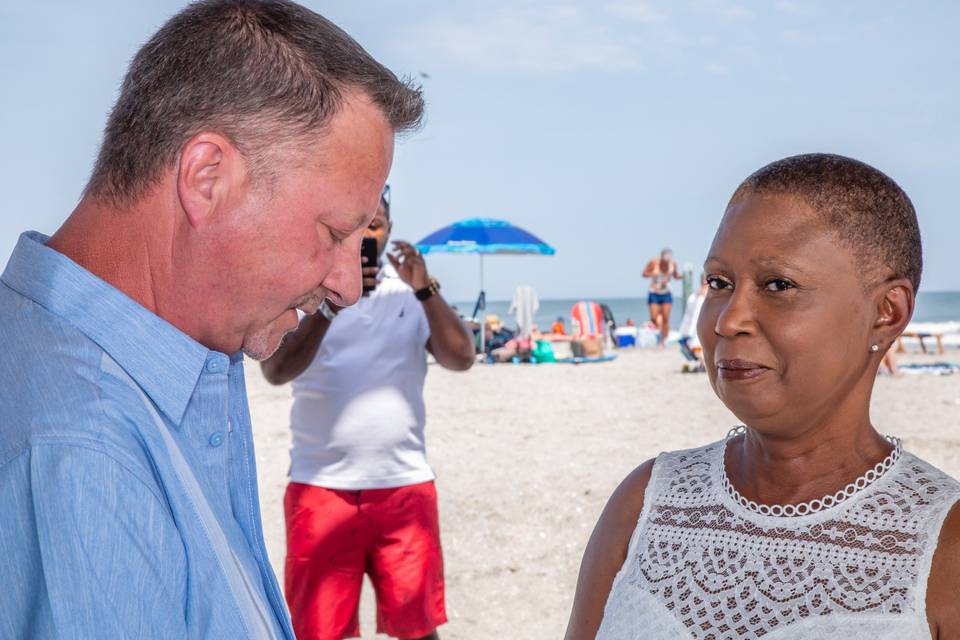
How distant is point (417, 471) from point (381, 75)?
108 inches

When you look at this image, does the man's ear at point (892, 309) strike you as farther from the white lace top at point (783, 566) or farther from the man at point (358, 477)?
the man at point (358, 477)

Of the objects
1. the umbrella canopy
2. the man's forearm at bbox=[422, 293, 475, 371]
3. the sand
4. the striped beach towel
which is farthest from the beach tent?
the man's forearm at bbox=[422, 293, 475, 371]

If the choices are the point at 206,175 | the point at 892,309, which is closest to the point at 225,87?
the point at 206,175

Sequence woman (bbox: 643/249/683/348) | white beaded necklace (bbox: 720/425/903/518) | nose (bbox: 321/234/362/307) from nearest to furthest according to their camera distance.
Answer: nose (bbox: 321/234/362/307) < white beaded necklace (bbox: 720/425/903/518) < woman (bbox: 643/249/683/348)

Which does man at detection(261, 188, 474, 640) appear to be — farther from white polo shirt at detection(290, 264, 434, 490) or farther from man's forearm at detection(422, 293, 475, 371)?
man's forearm at detection(422, 293, 475, 371)

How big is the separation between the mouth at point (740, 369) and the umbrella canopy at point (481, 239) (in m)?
17.1

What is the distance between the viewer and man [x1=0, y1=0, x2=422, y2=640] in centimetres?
99

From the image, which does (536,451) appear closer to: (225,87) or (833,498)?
(833,498)

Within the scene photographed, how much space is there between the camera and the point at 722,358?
1907 millimetres

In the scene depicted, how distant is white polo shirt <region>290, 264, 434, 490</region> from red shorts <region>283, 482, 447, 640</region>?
74mm

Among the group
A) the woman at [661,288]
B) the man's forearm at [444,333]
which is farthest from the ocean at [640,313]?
the man's forearm at [444,333]

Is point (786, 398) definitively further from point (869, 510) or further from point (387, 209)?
point (387, 209)

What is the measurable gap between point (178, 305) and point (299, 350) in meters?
2.71

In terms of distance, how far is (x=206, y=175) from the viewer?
4.05 feet
